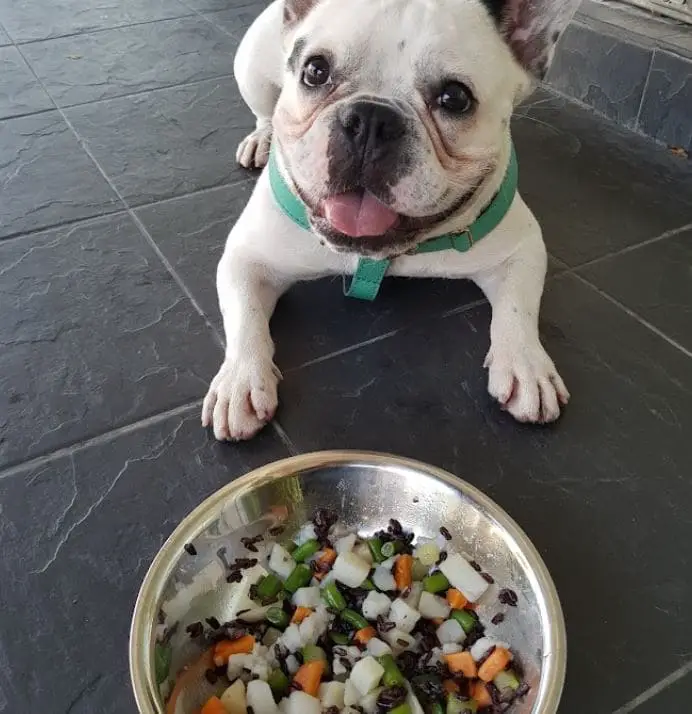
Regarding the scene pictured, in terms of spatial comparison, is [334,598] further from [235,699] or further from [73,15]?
[73,15]

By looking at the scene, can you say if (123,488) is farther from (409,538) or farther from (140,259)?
(140,259)

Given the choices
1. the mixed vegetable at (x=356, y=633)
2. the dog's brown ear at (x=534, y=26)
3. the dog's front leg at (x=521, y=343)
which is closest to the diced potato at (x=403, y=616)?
the mixed vegetable at (x=356, y=633)

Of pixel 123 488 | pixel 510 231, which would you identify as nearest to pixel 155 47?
pixel 510 231

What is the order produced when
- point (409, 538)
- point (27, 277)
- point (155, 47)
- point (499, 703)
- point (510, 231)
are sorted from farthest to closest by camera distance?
point (155, 47)
point (27, 277)
point (510, 231)
point (409, 538)
point (499, 703)

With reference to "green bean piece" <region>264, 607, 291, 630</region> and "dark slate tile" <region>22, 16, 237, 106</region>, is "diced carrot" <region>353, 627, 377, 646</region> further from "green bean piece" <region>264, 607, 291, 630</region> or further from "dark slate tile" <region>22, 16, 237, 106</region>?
"dark slate tile" <region>22, 16, 237, 106</region>

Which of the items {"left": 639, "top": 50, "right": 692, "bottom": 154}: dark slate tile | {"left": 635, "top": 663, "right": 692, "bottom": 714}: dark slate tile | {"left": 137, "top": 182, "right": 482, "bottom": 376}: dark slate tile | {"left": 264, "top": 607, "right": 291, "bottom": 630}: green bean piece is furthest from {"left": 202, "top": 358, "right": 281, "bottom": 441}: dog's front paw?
{"left": 639, "top": 50, "right": 692, "bottom": 154}: dark slate tile

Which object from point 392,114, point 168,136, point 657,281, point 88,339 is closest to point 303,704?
point 392,114
